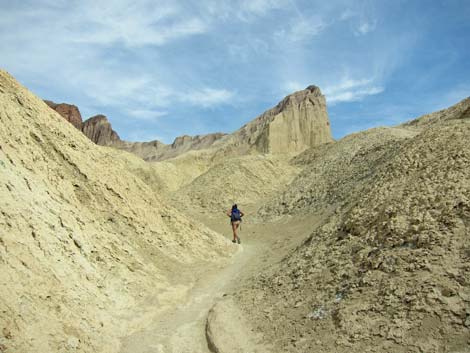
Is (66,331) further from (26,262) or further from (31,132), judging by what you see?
(31,132)

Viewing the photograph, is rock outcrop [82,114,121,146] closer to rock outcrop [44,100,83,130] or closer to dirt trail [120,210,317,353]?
rock outcrop [44,100,83,130]

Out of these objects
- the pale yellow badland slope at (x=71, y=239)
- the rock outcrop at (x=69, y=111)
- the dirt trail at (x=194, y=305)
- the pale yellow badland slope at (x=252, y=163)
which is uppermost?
the rock outcrop at (x=69, y=111)

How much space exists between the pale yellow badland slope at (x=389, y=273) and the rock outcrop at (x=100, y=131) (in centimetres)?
11959

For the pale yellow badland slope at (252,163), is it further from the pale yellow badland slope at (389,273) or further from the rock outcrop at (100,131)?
the rock outcrop at (100,131)

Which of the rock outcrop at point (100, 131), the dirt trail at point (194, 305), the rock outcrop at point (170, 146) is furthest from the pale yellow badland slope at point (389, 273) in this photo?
the rock outcrop at point (100, 131)

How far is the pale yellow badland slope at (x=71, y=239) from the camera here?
617 cm

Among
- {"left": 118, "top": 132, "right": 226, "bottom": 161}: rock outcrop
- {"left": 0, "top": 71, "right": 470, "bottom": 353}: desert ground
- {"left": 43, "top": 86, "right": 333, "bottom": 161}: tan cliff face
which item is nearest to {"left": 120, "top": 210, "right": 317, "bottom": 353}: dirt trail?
{"left": 0, "top": 71, "right": 470, "bottom": 353}: desert ground

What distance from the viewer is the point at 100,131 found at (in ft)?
401

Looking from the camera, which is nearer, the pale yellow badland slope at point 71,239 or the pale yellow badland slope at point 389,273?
the pale yellow badland slope at point 389,273

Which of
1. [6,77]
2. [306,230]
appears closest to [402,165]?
[306,230]

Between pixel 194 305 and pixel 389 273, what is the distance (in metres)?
4.30

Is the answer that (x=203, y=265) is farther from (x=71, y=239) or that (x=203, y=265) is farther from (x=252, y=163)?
(x=252, y=163)

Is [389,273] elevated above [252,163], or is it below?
below

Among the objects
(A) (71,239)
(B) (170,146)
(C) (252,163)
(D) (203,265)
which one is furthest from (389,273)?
(B) (170,146)
